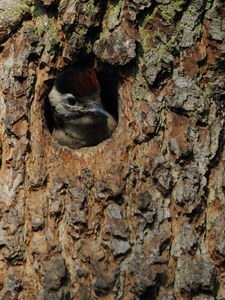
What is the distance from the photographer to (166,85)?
386 centimetres

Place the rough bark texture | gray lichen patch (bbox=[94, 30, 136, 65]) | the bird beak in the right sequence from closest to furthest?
the rough bark texture, gray lichen patch (bbox=[94, 30, 136, 65]), the bird beak

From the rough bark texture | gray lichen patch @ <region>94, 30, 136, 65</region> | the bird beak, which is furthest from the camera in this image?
the bird beak

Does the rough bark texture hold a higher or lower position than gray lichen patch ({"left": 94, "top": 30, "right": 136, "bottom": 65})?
lower

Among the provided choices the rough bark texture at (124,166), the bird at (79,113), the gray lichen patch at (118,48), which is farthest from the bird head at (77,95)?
the gray lichen patch at (118,48)

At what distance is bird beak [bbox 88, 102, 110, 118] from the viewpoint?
4.83m

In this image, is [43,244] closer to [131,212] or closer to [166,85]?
[131,212]

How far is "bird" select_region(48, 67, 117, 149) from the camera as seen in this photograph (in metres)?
4.73

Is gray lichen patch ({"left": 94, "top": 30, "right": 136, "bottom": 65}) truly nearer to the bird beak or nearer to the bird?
the bird

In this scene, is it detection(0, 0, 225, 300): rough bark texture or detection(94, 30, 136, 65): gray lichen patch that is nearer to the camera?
detection(0, 0, 225, 300): rough bark texture

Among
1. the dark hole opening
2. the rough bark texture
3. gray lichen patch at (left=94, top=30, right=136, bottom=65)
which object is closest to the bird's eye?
the dark hole opening

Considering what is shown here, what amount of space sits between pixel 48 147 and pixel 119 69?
673 millimetres

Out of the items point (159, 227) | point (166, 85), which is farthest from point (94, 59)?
point (159, 227)

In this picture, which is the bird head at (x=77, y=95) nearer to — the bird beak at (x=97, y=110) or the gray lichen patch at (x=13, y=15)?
the bird beak at (x=97, y=110)

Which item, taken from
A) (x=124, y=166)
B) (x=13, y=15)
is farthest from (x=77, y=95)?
(x=124, y=166)
